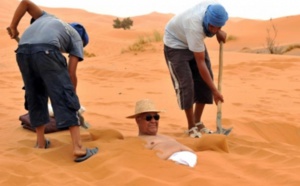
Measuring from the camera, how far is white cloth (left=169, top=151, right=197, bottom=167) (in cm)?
396

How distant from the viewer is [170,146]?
424 cm

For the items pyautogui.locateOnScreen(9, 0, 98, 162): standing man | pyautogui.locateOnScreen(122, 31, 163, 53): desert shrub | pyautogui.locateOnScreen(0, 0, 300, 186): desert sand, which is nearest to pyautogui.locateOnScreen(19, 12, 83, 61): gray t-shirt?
pyautogui.locateOnScreen(9, 0, 98, 162): standing man

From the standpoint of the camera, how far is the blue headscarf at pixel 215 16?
490 centimetres

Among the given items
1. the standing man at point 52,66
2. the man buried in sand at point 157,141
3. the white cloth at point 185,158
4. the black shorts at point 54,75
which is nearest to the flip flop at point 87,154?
the standing man at point 52,66

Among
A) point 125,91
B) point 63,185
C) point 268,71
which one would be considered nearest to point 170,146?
point 63,185

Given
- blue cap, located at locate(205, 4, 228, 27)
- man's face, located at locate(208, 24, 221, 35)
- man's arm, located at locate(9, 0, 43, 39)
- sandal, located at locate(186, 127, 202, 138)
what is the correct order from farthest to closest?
sandal, located at locate(186, 127, 202, 138)
man's face, located at locate(208, 24, 221, 35)
blue cap, located at locate(205, 4, 228, 27)
man's arm, located at locate(9, 0, 43, 39)

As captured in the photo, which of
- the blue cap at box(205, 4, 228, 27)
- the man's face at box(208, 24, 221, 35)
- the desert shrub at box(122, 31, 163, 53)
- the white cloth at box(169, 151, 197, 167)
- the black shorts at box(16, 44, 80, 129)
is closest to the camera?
the white cloth at box(169, 151, 197, 167)

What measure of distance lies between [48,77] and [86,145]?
2.66 ft

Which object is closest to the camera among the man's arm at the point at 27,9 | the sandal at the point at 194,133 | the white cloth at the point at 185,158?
the white cloth at the point at 185,158

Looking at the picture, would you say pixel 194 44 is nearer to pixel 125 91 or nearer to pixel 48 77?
pixel 48 77

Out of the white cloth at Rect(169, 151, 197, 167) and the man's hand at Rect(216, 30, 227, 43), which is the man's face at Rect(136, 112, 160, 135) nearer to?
the white cloth at Rect(169, 151, 197, 167)

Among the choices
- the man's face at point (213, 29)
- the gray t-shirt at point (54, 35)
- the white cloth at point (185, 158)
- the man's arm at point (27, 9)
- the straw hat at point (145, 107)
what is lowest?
the white cloth at point (185, 158)

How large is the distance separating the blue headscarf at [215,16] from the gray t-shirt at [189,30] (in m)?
0.08

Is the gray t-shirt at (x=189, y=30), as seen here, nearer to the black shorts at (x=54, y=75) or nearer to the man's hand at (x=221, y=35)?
the man's hand at (x=221, y=35)
